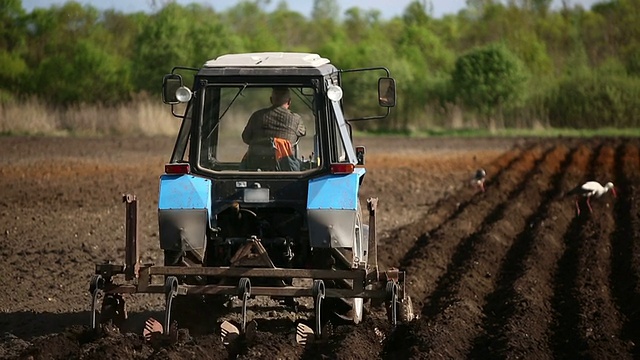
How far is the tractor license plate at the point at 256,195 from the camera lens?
8.40 metres

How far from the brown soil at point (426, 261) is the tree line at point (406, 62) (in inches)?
489

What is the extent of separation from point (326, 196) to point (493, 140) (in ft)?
91.3

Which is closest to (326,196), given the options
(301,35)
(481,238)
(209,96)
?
(209,96)

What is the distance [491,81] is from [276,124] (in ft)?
113

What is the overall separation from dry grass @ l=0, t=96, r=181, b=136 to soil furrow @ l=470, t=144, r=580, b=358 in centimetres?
1970

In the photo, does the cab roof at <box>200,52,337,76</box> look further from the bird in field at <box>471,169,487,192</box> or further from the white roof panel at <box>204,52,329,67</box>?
the bird in field at <box>471,169,487,192</box>

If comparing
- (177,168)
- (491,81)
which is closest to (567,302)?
(177,168)

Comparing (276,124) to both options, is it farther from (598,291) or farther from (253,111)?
(598,291)

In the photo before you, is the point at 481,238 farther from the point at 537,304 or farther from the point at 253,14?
the point at 253,14

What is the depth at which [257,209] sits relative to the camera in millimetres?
8555

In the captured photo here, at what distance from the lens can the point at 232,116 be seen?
8.72 meters

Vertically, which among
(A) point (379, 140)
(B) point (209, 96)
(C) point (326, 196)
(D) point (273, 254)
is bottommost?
(A) point (379, 140)

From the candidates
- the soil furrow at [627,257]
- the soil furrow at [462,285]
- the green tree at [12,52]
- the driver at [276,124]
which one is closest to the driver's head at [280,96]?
the driver at [276,124]

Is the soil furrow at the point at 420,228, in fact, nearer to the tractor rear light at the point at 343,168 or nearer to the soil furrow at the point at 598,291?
the soil furrow at the point at 598,291
